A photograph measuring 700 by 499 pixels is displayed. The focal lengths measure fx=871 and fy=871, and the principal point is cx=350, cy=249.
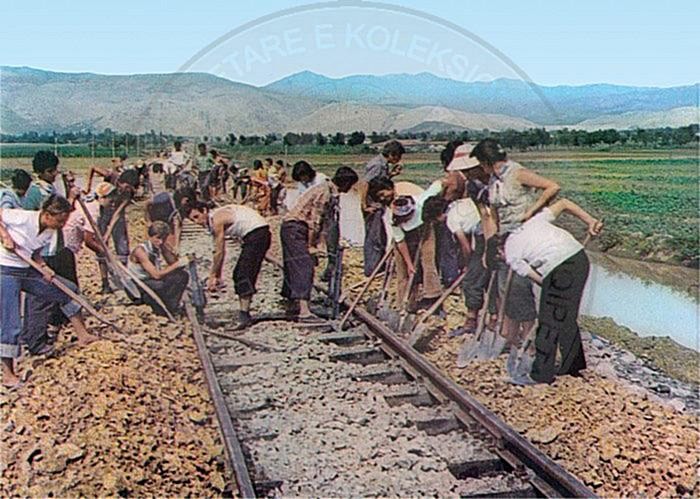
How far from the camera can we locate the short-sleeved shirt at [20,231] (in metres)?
5.11

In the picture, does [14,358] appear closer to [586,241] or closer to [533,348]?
A: [533,348]

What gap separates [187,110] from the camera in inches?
216

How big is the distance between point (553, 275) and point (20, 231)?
3.29 m

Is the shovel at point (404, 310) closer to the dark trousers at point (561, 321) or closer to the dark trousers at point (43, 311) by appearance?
the dark trousers at point (561, 321)

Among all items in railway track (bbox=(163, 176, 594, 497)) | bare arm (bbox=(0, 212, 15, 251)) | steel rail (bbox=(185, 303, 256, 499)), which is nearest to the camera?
steel rail (bbox=(185, 303, 256, 499))

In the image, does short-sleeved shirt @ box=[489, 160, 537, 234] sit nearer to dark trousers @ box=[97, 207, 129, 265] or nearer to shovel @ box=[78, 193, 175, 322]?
shovel @ box=[78, 193, 175, 322]

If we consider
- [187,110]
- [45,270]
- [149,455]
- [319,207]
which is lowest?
[149,455]

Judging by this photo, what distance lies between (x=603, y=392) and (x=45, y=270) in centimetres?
359

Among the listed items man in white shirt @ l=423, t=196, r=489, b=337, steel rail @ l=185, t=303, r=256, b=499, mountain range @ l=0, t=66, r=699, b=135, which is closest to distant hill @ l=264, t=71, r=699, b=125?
mountain range @ l=0, t=66, r=699, b=135

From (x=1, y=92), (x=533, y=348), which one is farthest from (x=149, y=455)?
(x=1, y=92)

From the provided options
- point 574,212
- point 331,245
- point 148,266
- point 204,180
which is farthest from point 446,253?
point 148,266

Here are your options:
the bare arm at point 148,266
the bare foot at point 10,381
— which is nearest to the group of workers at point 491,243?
the bare arm at point 148,266

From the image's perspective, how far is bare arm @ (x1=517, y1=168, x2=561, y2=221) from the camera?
541 cm

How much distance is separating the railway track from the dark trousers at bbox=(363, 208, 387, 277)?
419mm
